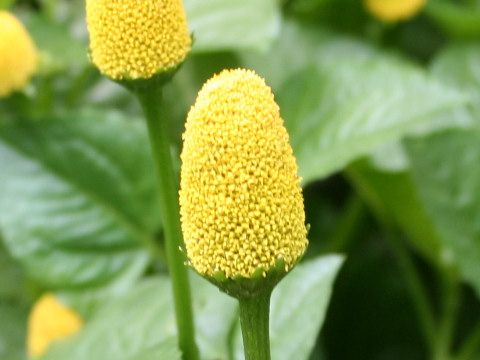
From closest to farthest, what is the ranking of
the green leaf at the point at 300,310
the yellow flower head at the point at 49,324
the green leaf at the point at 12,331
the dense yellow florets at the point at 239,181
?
the dense yellow florets at the point at 239,181 → the green leaf at the point at 300,310 → the yellow flower head at the point at 49,324 → the green leaf at the point at 12,331

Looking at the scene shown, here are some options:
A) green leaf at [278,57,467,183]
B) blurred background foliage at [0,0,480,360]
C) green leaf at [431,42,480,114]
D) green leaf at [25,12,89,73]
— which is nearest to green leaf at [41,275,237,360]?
blurred background foliage at [0,0,480,360]

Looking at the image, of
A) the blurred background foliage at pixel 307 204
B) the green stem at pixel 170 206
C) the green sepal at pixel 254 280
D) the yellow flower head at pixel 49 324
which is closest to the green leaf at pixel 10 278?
the blurred background foliage at pixel 307 204

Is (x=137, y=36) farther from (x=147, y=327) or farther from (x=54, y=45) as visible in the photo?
(x=54, y=45)

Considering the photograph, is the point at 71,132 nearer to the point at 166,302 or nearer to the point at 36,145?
the point at 36,145

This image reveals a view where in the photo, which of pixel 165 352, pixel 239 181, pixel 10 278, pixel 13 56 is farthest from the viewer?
pixel 10 278

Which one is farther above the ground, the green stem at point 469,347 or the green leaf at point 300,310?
the green leaf at point 300,310

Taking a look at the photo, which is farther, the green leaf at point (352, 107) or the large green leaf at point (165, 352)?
the green leaf at point (352, 107)

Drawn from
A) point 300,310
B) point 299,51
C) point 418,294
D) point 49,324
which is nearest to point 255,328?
point 300,310

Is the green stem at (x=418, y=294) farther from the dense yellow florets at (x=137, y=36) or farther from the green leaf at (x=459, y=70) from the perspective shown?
the dense yellow florets at (x=137, y=36)
